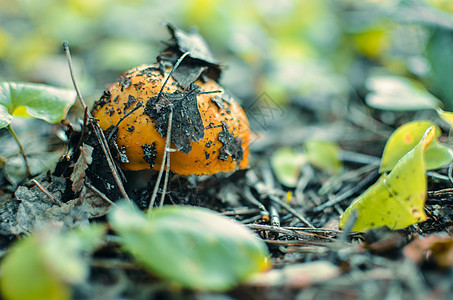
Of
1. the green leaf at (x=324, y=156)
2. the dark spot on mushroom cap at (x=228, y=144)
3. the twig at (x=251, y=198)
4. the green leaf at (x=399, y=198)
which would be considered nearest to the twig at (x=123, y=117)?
the dark spot on mushroom cap at (x=228, y=144)

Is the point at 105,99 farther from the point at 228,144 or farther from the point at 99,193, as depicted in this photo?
the point at 228,144

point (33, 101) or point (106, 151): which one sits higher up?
point (33, 101)

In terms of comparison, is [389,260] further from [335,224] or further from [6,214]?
[6,214]

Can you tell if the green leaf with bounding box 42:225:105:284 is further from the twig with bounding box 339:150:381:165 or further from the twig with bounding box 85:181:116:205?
the twig with bounding box 339:150:381:165

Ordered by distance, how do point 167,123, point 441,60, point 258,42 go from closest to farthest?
point 167,123 < point 441,60 < point 258,42

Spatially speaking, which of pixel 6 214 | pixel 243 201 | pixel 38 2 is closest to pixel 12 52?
pixel 38 2

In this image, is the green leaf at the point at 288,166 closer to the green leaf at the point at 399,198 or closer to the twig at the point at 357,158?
the twig at the point at 357,158

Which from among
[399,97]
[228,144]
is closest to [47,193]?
[228,144]
